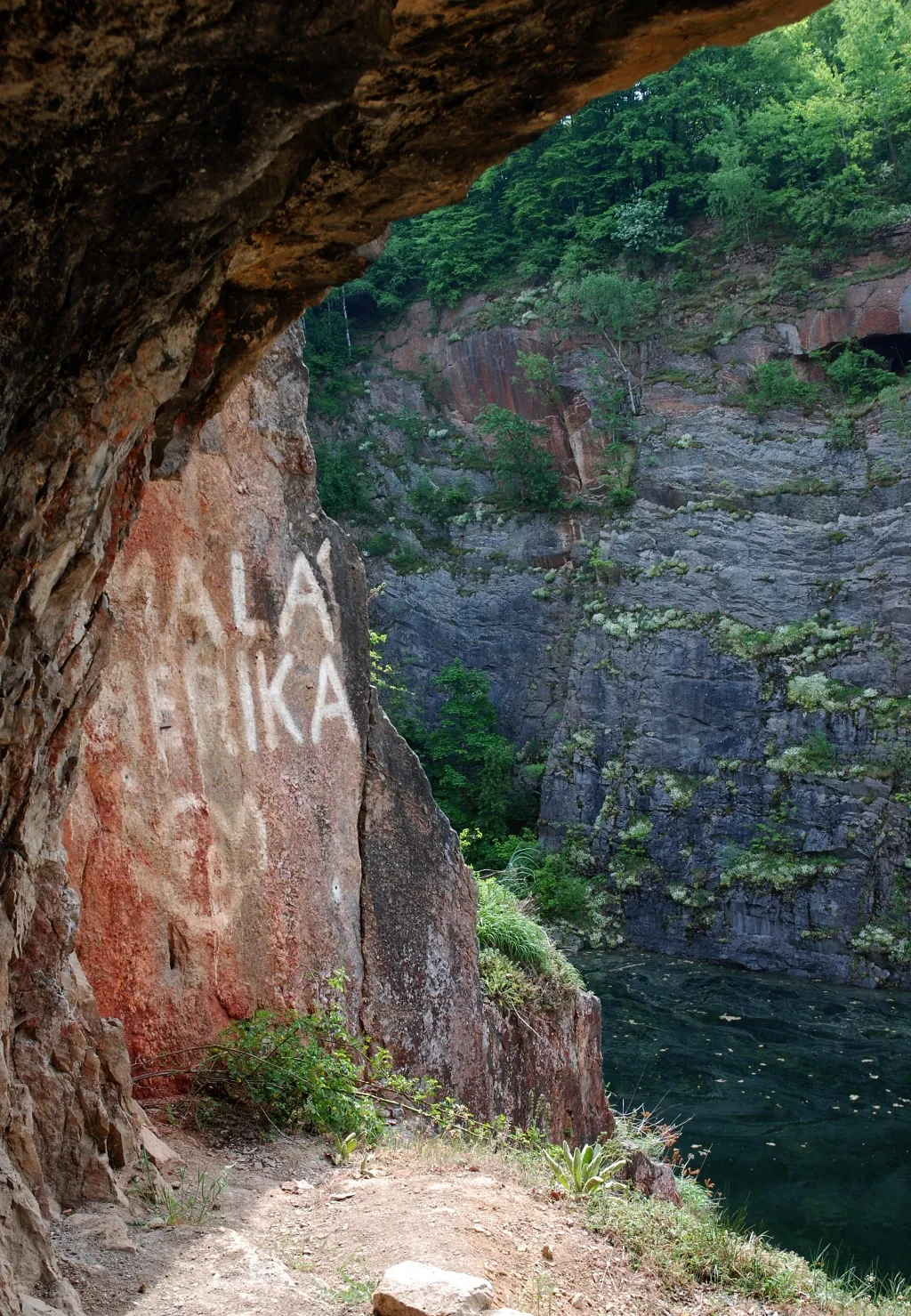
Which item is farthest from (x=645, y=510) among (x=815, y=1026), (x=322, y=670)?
(x=322, y=670)

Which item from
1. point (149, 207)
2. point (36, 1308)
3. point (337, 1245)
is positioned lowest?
point (337, 1245)

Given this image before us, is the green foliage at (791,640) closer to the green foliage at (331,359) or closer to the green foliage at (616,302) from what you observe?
the green foliage at (616,302)

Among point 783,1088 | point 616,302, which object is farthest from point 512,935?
point 616,302

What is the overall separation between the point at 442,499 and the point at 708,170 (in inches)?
349

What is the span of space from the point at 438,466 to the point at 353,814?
18927mm

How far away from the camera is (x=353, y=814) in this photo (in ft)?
19.3

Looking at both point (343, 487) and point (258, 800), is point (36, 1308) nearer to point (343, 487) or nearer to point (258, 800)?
point (258, 800)

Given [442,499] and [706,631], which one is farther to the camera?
[442,499]

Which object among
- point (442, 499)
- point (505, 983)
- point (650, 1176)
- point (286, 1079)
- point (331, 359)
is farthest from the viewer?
point (331, 359)

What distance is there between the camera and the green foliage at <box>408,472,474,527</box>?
2353 cm

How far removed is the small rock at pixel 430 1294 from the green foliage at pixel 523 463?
19957 millimetres

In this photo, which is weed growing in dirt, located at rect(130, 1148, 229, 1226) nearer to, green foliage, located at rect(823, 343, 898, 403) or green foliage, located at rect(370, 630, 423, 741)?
green foliage, located at rect(370, 630, 423, 741)

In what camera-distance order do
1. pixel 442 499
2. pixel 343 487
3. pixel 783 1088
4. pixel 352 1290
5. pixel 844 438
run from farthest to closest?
pixel 343 487 < pixel 442 499 < pixel 844 438 < pixel 783 1088 < pixel 352 1290

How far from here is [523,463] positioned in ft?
73.7
